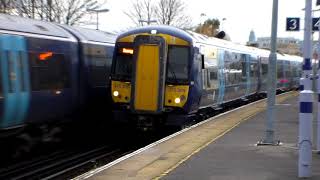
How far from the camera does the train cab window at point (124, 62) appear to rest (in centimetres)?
1620

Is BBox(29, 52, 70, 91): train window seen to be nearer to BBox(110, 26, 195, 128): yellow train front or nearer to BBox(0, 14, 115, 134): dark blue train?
BBox(0, 14, 115, 134): dark blue train

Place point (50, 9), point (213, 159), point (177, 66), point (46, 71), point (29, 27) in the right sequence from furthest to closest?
point (50, 9) < point (177, 66) < point (46, 71) < point (29, 27) < point (213, 159)

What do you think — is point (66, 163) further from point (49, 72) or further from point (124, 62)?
point (124, 62)

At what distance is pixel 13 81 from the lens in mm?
12164

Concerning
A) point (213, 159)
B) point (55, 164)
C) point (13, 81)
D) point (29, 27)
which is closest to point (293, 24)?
point (29, 27)

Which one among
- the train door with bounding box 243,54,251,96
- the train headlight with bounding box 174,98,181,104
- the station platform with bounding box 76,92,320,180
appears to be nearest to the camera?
the station platform with bounding box 76,92,320,180

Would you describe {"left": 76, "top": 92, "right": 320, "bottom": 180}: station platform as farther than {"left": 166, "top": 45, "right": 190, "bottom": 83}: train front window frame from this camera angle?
No

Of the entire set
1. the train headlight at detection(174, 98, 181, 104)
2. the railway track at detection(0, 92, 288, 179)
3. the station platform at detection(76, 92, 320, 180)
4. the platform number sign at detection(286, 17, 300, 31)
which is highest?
the platform number sign at detection(286, 17, 300, 31)

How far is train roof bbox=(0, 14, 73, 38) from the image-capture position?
40.7 feet

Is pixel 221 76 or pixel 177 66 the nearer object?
pixel 177 66

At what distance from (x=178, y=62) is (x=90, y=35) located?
290cm

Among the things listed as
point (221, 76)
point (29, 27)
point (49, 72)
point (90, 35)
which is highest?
point (29, 27)

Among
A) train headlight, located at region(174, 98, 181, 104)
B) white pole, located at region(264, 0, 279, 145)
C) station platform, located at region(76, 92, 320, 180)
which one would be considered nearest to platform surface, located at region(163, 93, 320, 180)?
station platform, located at region(76, 92, 320, 180)

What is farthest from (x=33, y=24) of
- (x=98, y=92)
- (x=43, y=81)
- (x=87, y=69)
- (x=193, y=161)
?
(x=193, y=161)
